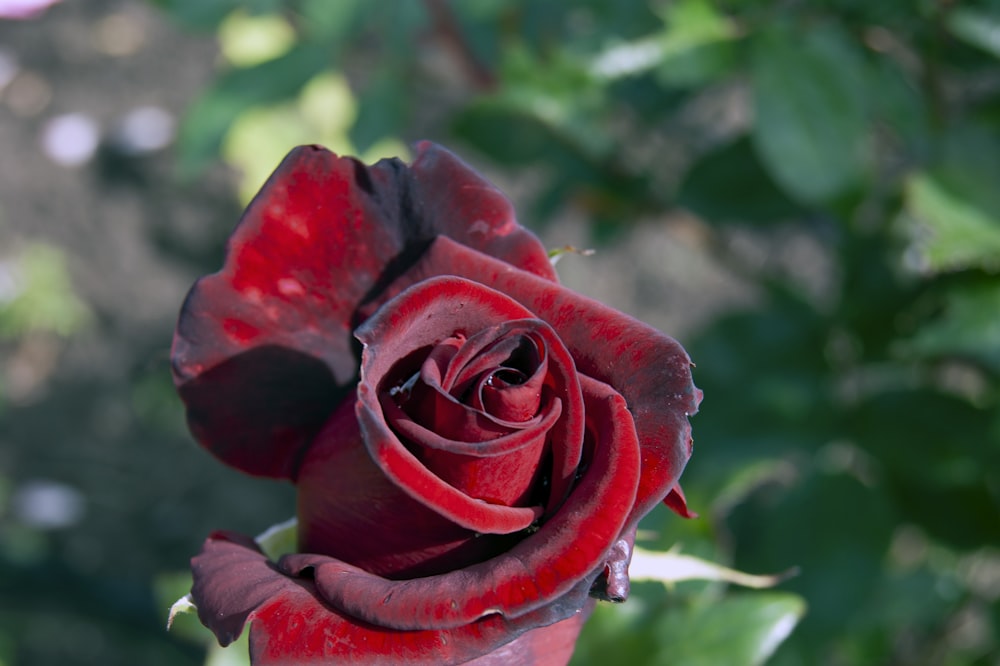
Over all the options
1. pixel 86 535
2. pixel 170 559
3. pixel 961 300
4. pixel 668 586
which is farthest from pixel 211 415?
pixel 86 535

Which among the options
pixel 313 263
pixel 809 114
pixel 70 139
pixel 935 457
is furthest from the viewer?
pixel 70 139

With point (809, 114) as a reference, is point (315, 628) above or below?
above

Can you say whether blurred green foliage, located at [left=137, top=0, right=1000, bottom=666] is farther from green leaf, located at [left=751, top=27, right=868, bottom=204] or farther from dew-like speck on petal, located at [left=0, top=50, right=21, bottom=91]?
dew-like speck on petal, located at [left=0, top=50, right=21, bottom=91]

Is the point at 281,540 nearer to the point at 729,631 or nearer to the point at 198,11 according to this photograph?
the point at 729,631

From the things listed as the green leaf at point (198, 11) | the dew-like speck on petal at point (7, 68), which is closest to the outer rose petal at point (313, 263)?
the green leaf at point (198, 11)

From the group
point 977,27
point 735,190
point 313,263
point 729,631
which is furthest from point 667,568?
point 735,190

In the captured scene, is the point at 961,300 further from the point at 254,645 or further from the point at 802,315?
the point at 254,645
